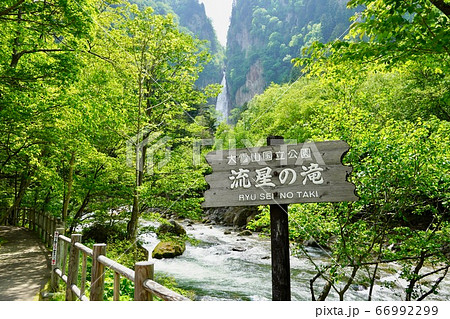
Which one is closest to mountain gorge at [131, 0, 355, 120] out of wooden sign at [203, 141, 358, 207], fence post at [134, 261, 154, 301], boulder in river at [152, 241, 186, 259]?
boulder in river at [152, 241, 186, 259]

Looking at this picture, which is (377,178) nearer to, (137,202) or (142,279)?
(142,279)

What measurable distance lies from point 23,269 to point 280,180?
6.97 m

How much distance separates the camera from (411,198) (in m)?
4.57

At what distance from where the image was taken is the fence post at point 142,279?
243 cm

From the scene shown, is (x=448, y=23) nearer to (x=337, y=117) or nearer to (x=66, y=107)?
(x=337, y=117)

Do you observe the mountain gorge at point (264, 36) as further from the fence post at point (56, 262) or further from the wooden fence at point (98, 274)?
the wooden fence at point (98, 274)

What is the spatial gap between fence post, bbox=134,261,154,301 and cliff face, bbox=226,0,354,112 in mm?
60785

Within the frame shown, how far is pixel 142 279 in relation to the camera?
2451mm

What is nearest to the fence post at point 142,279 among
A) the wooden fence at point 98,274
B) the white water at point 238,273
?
the wooden fence at point 98,274

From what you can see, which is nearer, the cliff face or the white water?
the white water

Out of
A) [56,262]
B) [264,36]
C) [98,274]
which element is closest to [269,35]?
[264,36]

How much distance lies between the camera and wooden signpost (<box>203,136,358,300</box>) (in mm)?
2737

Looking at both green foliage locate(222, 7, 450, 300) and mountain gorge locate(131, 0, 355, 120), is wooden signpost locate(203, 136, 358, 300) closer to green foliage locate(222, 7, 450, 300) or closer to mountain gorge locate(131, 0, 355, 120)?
green foliage locate(222, 7, 450, 300)

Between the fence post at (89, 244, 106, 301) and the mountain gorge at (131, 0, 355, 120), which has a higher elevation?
the mountain gorge at (131, 0, 355, 120)
